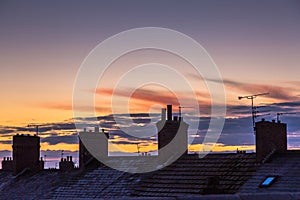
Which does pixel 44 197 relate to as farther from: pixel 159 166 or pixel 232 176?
pixel 232 176

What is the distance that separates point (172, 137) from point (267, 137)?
8192 millimetres

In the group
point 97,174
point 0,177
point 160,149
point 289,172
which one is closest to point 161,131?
point 160,149

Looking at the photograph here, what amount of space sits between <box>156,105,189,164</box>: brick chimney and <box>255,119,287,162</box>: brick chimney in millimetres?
A: 6911

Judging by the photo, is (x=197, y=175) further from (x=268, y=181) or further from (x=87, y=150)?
(x=87, y=150)

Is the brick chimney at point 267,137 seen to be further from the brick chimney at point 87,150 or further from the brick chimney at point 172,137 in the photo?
the brick chimney at point 87,150

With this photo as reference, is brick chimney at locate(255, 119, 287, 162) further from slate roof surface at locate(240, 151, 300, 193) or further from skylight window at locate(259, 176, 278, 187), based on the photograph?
skylight window at locate(259, 176, 278, 187)

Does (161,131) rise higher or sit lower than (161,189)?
higher

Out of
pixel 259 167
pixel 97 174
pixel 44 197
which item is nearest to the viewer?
pixel 259 167

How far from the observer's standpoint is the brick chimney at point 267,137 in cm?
2812

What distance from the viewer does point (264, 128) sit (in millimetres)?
28109

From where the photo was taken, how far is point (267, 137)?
2830 centimetres

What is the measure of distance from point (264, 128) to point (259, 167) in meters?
2.05

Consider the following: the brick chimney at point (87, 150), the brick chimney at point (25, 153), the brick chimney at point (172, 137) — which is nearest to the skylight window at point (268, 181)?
the brick chimney at point (172, 137)

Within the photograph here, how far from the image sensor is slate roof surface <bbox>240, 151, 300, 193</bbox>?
80.9 feet
